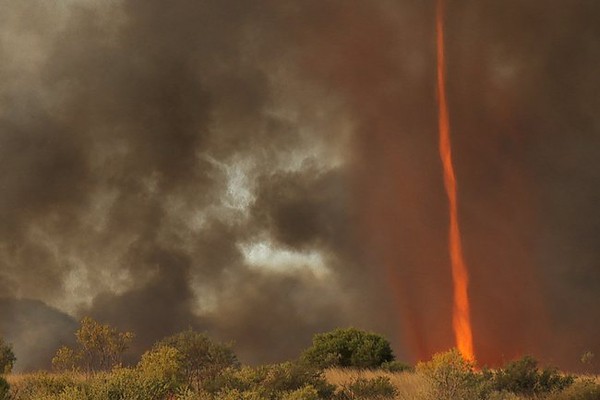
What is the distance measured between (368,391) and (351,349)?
Answer: 52.5 ft

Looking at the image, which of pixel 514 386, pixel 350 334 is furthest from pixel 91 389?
pixel 350 334

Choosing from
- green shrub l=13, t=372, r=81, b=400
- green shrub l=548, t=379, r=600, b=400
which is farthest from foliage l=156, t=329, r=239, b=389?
green shrub l=548, t=379, r=600, b=400

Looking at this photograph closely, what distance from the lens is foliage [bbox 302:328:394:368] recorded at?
1532 inches

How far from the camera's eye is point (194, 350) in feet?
92.6

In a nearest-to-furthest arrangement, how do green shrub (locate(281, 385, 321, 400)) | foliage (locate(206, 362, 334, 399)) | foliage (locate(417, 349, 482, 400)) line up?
green shrub (locate(281, 385, 321, 400)), foliage (locate(417, 349, 482, 400)), foliage (locate(206, 362, 334, 399))

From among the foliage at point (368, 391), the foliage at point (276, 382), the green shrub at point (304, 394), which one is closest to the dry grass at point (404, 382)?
the foliage at point (368, 391)

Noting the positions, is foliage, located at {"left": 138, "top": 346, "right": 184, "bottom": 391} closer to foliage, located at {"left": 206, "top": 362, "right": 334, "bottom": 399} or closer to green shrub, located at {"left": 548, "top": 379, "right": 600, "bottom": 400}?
foliage, located at {"left": 206, "top": 362, "right": 334, "bottom": 399}

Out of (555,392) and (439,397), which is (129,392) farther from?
(555,392)

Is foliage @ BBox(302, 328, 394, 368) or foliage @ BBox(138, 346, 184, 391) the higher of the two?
foliage @ BBox(302, 328, 394, 368)

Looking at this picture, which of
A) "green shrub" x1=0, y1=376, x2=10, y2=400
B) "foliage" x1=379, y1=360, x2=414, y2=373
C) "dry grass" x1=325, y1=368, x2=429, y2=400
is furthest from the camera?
"foliage" x1=379, y1=360, x2=414, y2=373

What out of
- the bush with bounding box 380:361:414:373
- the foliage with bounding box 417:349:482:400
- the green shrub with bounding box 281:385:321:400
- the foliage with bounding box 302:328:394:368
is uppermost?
the foliage with bounding box 302:328:394:368

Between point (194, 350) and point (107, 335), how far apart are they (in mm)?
8731

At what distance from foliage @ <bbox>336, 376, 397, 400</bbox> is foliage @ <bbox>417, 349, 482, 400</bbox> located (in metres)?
1.68

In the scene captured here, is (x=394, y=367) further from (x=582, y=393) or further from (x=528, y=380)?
(x=582, y=393)
